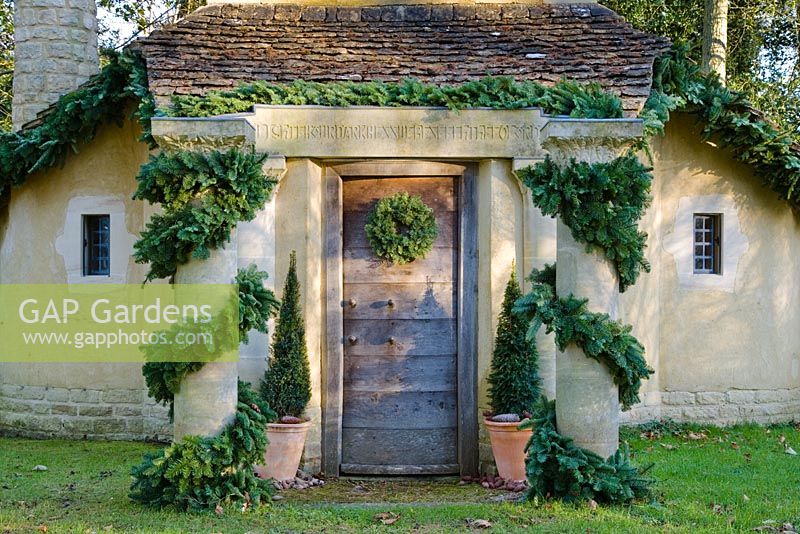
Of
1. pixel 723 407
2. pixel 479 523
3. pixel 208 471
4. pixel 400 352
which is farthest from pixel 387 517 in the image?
pixel 723 407

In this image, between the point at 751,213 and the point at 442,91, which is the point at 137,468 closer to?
the point at 442,91

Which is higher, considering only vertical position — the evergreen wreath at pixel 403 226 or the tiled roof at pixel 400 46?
the tiled roof at pixel 400 46

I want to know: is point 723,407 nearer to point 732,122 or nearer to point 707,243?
point 707,243

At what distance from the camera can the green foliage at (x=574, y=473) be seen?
21.6 feet

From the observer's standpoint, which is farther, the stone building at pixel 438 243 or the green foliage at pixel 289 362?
the stone building at pixel 438 243

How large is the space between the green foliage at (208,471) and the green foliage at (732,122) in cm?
550

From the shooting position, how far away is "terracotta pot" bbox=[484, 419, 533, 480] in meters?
8.16

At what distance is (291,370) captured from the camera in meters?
8.65

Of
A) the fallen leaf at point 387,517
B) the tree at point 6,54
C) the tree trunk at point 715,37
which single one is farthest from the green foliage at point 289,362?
the tree at point 6,54

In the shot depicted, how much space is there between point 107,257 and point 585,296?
6.24 metres

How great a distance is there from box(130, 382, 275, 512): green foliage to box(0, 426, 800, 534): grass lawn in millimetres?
124

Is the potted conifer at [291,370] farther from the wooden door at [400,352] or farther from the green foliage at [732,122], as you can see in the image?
the green foliage at [732,122]

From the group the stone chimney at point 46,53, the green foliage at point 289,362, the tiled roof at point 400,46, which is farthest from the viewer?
the stone chimney at point 46,53

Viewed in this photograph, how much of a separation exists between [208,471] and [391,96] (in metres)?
3.81
